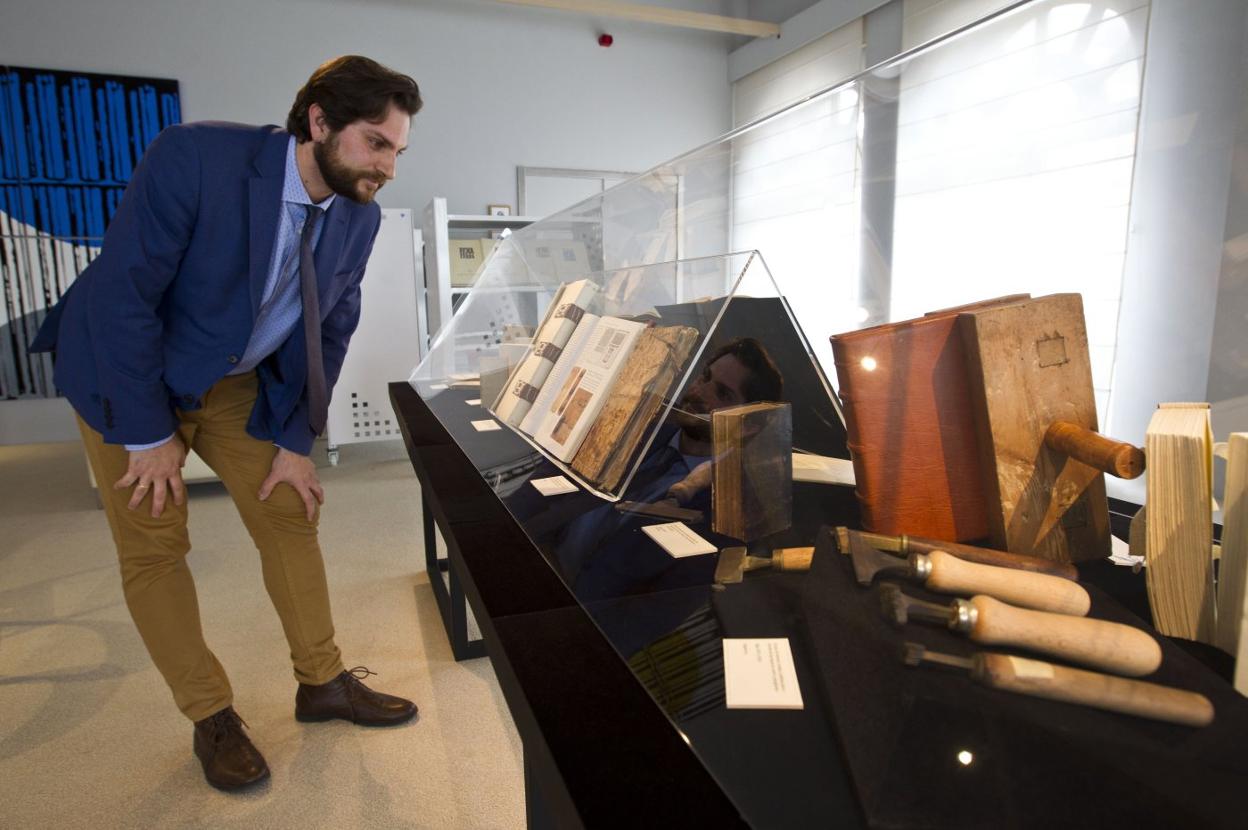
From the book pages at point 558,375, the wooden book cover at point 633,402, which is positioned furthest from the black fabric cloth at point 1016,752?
the book pages at point 558,375

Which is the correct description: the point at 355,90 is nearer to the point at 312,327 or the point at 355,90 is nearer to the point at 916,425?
the point at 312,327

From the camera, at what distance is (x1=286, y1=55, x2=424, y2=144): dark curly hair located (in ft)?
4.33

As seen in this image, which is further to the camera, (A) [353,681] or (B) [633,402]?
(A) [353,681]

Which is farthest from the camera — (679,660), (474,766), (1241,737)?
(474,766)

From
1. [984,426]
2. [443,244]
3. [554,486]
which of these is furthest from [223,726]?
[443,244]

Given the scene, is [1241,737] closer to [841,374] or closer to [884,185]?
[841,374]

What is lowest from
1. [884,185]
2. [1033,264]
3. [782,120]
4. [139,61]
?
[1033,264]

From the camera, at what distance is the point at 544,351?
150cm

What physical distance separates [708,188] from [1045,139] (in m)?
0.69

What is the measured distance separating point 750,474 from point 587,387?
0.41 metres

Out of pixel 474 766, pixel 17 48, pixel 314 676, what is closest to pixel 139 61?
pixel 17 48

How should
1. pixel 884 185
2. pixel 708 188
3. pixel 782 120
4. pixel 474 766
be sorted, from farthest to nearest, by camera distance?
pixel 474 766 → pixel 708 188 → pixel 782 120 → pixel 884 185

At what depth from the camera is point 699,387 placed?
109 centimetres

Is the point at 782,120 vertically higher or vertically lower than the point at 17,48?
lower
